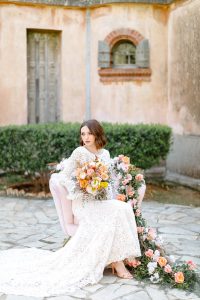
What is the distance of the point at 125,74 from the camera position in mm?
11180

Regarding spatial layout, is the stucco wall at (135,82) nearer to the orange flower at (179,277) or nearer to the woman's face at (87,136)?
the woman's face at (87,136)

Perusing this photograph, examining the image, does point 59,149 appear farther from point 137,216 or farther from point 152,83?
point 137,216

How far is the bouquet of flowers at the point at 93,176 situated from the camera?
435cm

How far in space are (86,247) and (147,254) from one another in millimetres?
621

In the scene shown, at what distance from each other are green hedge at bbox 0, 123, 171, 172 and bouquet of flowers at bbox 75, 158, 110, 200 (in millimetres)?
4641

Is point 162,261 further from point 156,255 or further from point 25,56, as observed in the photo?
point 25,56

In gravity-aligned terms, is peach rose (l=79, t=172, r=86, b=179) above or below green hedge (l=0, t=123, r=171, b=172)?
above

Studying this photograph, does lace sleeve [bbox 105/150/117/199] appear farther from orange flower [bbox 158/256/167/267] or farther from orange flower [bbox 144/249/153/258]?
orange flower [bbox 158/256/167/267]

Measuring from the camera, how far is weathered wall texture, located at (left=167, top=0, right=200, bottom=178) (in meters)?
10.3

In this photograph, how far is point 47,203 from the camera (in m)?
8.45

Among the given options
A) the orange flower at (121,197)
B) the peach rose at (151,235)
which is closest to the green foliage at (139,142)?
the orange flower at (121,197)

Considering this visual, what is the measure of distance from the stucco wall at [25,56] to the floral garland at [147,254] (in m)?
6.70

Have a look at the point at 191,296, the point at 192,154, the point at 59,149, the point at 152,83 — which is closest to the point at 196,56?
the point at 152,83

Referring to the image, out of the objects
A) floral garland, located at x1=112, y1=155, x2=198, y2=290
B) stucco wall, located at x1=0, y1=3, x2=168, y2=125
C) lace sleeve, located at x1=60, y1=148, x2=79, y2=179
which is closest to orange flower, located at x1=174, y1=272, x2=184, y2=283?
floral garland, located at x1=112, y1=155, x2=198, y2=290
